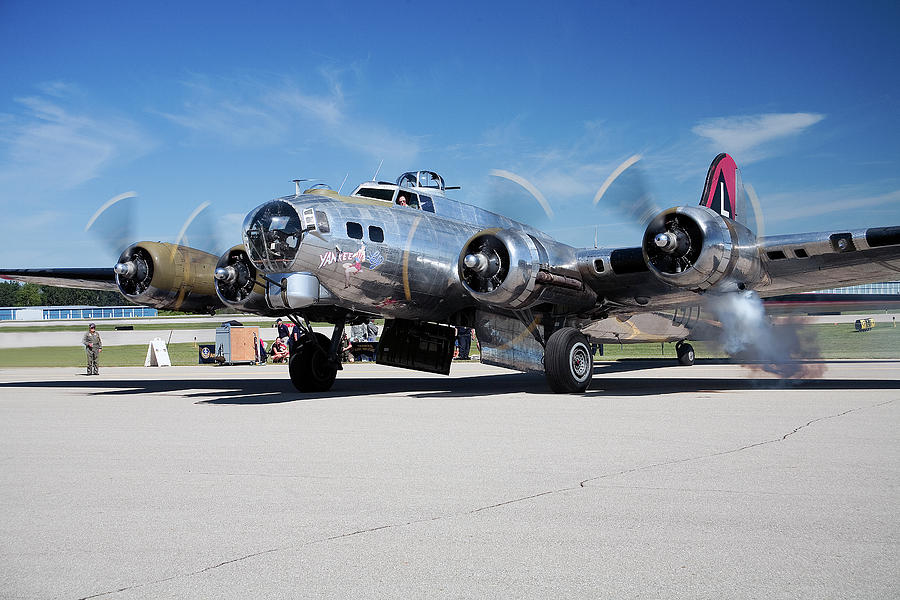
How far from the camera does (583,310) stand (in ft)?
55.3

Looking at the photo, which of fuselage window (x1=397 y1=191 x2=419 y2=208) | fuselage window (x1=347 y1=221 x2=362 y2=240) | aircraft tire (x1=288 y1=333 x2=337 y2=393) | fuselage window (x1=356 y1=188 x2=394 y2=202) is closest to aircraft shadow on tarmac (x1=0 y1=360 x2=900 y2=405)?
aircraft tire (x1=288 y1=333 x2=337 y2=393)

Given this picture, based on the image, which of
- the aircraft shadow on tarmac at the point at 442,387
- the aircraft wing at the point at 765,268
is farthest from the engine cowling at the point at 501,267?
the aircraft shadow on tarmac at the point at 442,387

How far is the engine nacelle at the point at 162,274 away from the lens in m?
17.3

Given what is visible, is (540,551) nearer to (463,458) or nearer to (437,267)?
(463,458)

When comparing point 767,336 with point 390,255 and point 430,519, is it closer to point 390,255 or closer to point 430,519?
point 390,255

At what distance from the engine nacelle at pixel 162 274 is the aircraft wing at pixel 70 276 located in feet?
7.75

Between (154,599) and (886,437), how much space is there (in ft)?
25.3

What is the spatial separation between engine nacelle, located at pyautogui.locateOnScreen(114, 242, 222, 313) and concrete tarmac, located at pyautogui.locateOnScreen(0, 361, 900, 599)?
21.8 feet

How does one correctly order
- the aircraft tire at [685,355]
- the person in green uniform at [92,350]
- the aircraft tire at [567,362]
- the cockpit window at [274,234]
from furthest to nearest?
the aircraft tire at [685,355], the person in green uniform at [92,350], the aircraft tire at [567,362], the cockpit window at [274,234]

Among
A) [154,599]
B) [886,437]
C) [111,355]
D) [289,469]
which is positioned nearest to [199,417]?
[289,469]

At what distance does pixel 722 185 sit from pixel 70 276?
58.1 feet

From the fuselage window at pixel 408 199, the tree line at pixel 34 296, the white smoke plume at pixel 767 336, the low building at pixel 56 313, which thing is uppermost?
the tree line at pixel 34 296

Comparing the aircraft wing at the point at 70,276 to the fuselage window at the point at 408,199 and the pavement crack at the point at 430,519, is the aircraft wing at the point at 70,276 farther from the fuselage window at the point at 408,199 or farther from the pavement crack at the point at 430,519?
the pavement crack at the point at 430,519

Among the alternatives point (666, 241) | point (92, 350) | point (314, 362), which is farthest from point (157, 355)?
point (666, 241)
